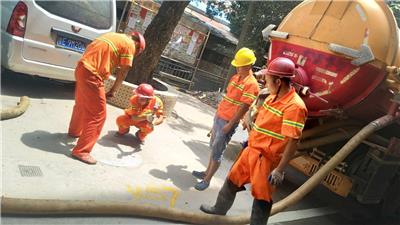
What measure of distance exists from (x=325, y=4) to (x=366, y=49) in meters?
0.84

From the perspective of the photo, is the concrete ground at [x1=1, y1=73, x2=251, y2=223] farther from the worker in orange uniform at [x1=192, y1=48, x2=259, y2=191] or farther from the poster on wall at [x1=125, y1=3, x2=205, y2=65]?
the poster on wall at [x1=125, y1=3, x2=205, y2=65]

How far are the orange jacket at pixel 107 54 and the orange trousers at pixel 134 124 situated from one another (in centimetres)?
101

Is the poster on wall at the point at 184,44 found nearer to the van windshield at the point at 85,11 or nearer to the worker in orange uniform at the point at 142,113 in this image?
the van windshield at the point at 85,11

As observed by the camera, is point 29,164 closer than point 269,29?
Yes

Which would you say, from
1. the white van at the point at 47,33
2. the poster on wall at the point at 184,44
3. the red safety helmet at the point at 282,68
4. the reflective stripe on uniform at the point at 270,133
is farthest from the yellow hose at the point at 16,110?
the poster on wall at the point at 184,44

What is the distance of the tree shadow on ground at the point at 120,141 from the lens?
5035 mm

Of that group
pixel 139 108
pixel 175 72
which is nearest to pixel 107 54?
pixel 139 108

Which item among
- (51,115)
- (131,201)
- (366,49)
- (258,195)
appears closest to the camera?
(258,195)

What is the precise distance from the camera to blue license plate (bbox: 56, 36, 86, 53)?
5602 mm

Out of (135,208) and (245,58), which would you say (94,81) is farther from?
(245,58)

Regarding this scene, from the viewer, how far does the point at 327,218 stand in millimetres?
5309

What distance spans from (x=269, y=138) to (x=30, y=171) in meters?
2.14

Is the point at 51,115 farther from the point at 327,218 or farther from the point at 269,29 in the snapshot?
the point at 327,218

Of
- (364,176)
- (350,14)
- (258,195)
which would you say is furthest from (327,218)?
(350,14)
